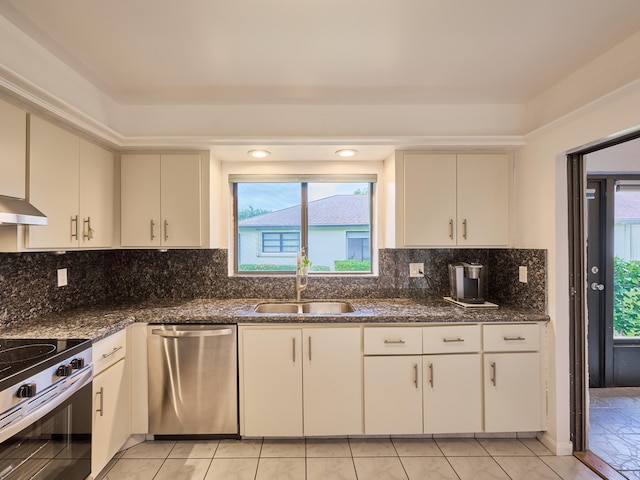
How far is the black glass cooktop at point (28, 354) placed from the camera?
4.32 feet

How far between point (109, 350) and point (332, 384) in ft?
4.56

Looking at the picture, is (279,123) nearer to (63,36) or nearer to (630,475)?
(63,36)

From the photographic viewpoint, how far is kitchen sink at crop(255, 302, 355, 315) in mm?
2707

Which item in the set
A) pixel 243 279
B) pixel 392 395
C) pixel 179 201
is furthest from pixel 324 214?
pixel 392 395

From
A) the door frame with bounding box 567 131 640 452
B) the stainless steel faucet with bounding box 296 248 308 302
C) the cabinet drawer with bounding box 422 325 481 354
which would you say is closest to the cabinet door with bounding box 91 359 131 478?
the stainless steel faucet with bounding box 296 248 308 302

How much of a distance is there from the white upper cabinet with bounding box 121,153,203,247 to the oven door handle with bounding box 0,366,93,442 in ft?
3.37

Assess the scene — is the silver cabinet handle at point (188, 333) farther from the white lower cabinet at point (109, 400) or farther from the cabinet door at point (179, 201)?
the cabinet door at point (179, 201)

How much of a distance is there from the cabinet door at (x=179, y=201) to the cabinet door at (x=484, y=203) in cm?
200

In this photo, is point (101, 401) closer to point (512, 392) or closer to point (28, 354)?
point (28, 354)

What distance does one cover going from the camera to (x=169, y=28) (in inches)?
64.9

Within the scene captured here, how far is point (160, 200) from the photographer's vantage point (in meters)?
2.49

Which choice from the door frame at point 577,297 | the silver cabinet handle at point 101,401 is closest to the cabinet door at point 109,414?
the silver cabinet handle at point 101,401

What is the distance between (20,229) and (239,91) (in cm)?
149

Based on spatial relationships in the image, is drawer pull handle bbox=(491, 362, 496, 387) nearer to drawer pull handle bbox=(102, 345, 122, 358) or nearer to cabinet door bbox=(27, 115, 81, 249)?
drawer pull handle bbox=(102, 345, 122, 358)
